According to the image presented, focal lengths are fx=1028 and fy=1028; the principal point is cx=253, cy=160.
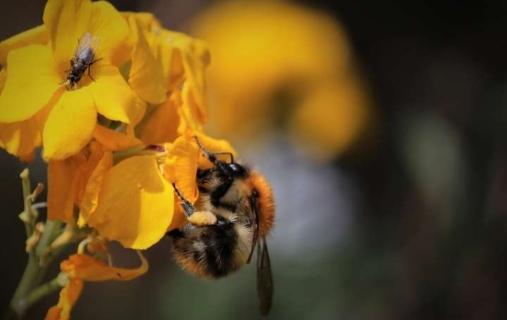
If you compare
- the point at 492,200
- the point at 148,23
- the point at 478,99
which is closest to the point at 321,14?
the point at 478,99

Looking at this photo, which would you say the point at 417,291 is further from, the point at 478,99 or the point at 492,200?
the point at 478,99

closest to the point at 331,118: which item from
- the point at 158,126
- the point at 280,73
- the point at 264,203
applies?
the point at 280,73

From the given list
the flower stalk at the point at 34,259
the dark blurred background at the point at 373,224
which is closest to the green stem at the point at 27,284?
the flower stalk at the point at 34,259

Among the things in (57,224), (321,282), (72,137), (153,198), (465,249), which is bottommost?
(321,282)

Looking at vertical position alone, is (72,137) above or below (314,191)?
above

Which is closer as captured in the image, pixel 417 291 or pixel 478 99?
pixel 417 291

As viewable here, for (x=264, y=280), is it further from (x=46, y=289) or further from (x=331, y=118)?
(x=331, y=118)
